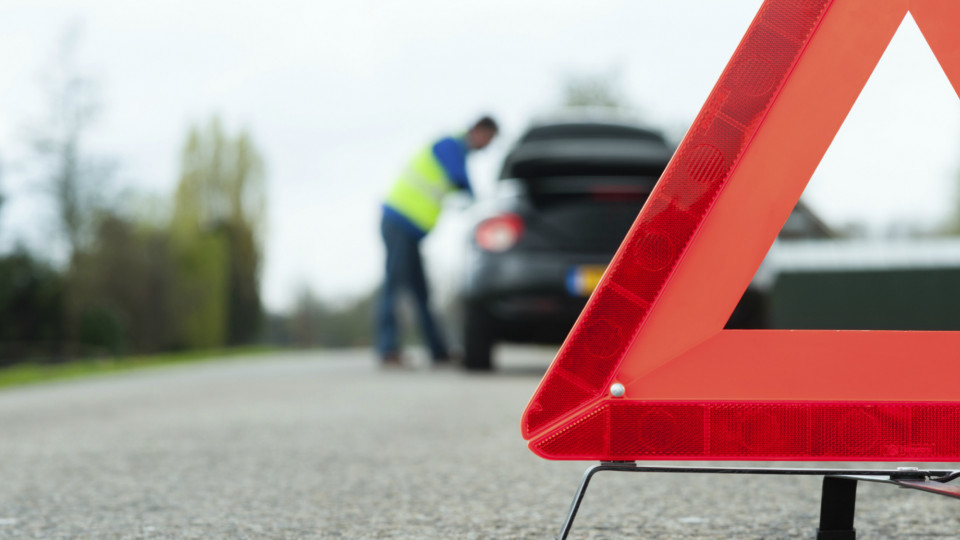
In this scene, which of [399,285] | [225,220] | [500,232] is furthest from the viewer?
[225,220]

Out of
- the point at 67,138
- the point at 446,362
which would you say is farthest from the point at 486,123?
the point at 67,138

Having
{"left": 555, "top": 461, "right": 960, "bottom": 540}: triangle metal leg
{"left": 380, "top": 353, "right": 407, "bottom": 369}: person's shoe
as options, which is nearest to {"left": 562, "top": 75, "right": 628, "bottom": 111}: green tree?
{"left": 380, "top": 353, "right": 407, "bottom": 369}: person's shoe

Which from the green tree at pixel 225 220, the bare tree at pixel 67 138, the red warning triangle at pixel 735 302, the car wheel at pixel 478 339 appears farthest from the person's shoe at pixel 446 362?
the green tree at pixel 225 220

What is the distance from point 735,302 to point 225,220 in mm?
42084

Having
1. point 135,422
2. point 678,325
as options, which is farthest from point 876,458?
point 135,422

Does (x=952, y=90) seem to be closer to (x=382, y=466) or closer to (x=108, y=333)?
(x=382, y=466)

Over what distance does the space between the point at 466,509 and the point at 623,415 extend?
107cm

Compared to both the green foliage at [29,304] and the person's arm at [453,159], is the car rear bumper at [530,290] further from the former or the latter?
the green foliage at [29,304]

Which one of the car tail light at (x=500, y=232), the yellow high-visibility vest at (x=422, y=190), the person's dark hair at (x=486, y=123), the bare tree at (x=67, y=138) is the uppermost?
the bare tree at (x=67, y=138)

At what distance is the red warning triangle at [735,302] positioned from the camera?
171cm

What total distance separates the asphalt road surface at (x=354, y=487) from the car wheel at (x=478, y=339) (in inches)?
73.0

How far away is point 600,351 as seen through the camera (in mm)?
1749

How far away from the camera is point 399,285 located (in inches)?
346

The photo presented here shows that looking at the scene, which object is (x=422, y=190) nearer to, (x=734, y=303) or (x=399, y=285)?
(x=399, y=285)
